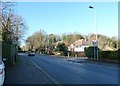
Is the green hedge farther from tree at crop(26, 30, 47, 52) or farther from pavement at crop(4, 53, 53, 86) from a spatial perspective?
tree at crop(26, 30, 47, 52)

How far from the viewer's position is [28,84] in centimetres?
1430

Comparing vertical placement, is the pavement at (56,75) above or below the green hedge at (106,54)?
below

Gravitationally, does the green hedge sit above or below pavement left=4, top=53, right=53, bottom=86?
above

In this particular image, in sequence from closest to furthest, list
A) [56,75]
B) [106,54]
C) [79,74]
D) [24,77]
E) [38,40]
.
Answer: [24,77] → [56,75] → [79,74] → [106,54] → [38,40]

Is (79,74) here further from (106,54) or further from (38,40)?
(38,40)

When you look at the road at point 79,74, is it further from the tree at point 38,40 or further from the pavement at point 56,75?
the tree at point 38,40

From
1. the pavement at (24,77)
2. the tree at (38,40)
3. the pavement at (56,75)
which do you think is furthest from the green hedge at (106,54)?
the tree at (38,40)

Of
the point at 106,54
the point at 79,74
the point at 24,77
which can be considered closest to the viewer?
the point at 24,77

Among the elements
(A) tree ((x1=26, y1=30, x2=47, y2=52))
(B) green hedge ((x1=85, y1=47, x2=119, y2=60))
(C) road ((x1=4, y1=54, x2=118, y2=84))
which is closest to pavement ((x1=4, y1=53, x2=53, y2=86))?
(C) road ((x1=4, y1=54, x2=118, y2=84))

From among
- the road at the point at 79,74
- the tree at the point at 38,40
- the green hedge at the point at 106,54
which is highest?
the tree at the point at 38,40

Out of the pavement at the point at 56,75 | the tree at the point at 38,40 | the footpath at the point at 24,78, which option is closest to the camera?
the footpath at the point at 24,78

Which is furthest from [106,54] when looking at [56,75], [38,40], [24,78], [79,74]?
[38,40]

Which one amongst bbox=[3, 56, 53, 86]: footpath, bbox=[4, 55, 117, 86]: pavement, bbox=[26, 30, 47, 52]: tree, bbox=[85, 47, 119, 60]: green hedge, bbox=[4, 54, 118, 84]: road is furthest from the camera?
bbox=[26, 30, 47, 52]: tree

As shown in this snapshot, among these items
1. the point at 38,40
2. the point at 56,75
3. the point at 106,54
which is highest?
the point at 38,40
